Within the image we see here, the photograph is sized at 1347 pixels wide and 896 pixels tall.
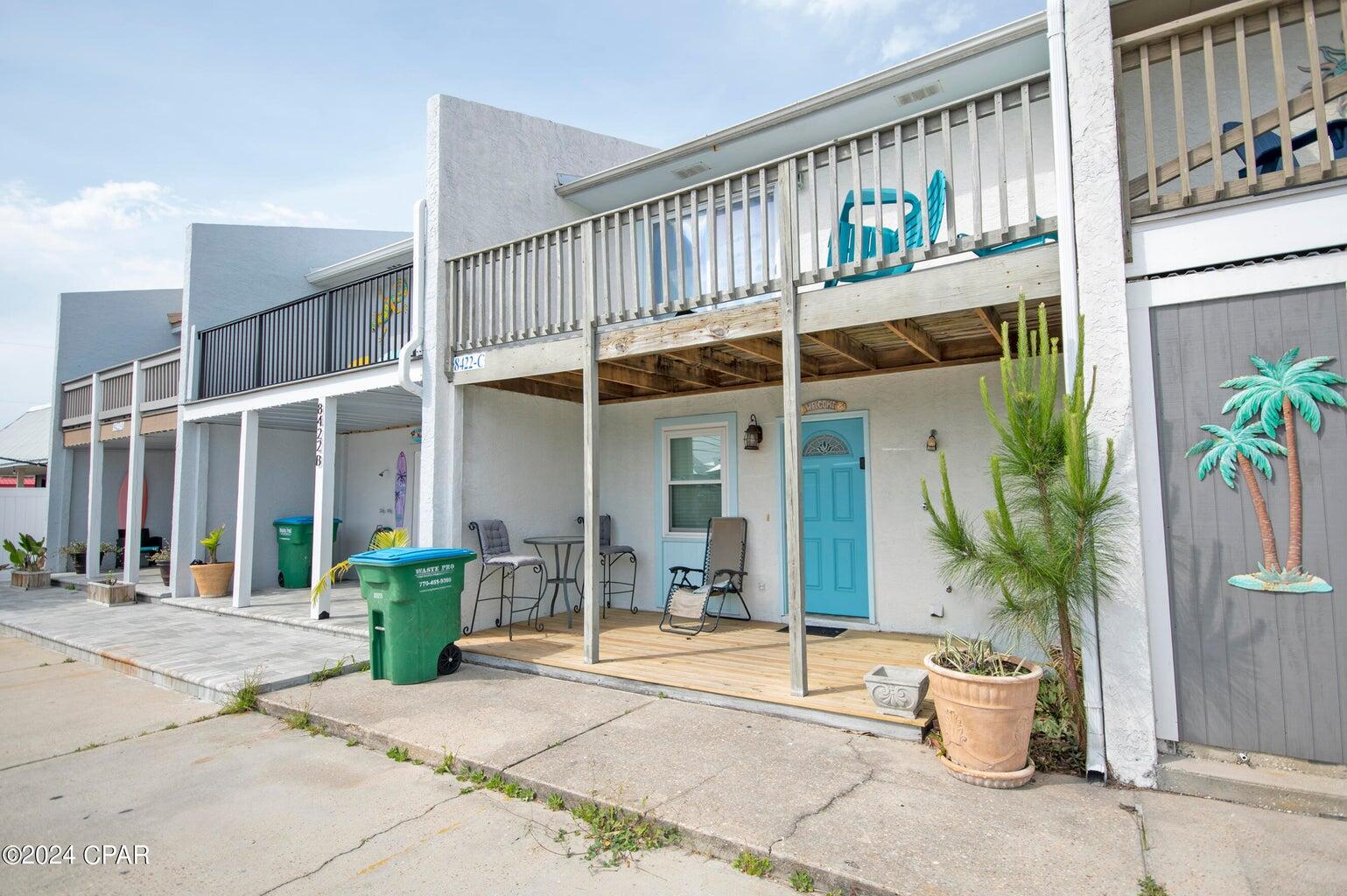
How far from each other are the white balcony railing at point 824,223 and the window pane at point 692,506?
223cm

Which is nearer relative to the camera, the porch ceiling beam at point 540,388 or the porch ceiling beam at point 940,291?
the porch ceiling beam at point 940,291

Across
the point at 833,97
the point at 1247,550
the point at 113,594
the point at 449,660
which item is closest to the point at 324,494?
the point at 449,660

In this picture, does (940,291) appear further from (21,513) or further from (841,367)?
(21,513)

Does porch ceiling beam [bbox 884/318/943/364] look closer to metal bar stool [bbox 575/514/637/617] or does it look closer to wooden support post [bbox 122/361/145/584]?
metal bar stool [bbox 575/514/637/617]

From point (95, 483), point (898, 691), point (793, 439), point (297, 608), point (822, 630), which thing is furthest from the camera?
point (95, 483)

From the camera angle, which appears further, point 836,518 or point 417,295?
point 417,295

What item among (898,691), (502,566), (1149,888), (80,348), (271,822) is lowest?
(271,822)

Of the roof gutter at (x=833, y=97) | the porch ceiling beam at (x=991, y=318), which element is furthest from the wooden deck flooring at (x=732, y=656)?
the roof gutter at (x=833, y=97)

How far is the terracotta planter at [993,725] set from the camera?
3.09 metres

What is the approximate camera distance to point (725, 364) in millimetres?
5941

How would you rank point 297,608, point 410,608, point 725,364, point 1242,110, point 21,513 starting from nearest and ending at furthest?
point 1242,110 < point 410,608 < point 725,364 < point 297,608 < point 21,513

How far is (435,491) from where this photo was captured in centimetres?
615

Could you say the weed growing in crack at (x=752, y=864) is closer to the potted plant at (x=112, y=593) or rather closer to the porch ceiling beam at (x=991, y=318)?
the porch ceiling beam at (x=991, y=318)

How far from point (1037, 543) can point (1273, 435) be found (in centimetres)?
110
